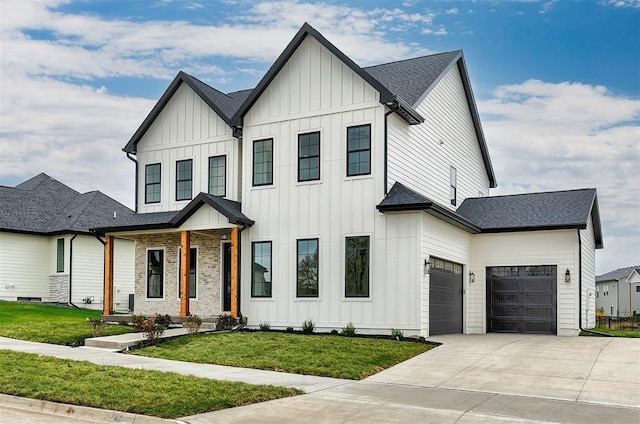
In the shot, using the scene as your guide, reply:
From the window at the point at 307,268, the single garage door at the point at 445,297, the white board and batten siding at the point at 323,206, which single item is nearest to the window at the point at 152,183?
the white board and batten siding at the point at 323,206

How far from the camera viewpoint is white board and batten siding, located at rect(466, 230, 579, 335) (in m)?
24.4

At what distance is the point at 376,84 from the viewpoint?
21141 mm

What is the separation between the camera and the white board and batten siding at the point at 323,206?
827 inches

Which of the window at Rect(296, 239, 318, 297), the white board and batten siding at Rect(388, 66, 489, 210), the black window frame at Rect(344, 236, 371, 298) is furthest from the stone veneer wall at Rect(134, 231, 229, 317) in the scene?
the white board and batten siding at Rect(388, 66, 489, 210)

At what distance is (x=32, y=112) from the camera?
A: 1194 inches

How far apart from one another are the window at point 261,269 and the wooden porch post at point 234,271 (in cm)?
59

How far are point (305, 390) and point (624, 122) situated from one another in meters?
21.4

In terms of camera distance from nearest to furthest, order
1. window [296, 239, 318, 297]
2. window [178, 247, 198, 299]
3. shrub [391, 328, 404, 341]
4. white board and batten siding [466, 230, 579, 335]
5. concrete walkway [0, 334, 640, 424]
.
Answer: concrete walkway [0, 334, 640, 424] < shrub [391, 328, 404, 341] < window [296, 239, 318, 297] < white board and batten siding [466, 230, 579, 335] < window [178, 247, 198, 299]

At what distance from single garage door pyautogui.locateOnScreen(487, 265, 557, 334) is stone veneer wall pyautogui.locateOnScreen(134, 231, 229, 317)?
979 cm

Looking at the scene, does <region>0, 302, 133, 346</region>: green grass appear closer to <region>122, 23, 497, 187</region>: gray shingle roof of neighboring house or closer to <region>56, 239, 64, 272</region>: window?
<region>56, 239, 64, 272</region>: window

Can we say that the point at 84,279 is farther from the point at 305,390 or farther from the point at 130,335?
the point at 305,390

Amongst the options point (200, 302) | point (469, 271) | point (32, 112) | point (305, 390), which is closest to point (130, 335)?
point (200, 302)

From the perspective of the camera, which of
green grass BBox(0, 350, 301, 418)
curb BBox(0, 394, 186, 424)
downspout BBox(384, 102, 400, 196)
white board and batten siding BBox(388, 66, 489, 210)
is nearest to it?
curb BBox(0, 394, 186, 424)

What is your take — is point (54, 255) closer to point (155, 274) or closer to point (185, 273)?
point (155, 274)
